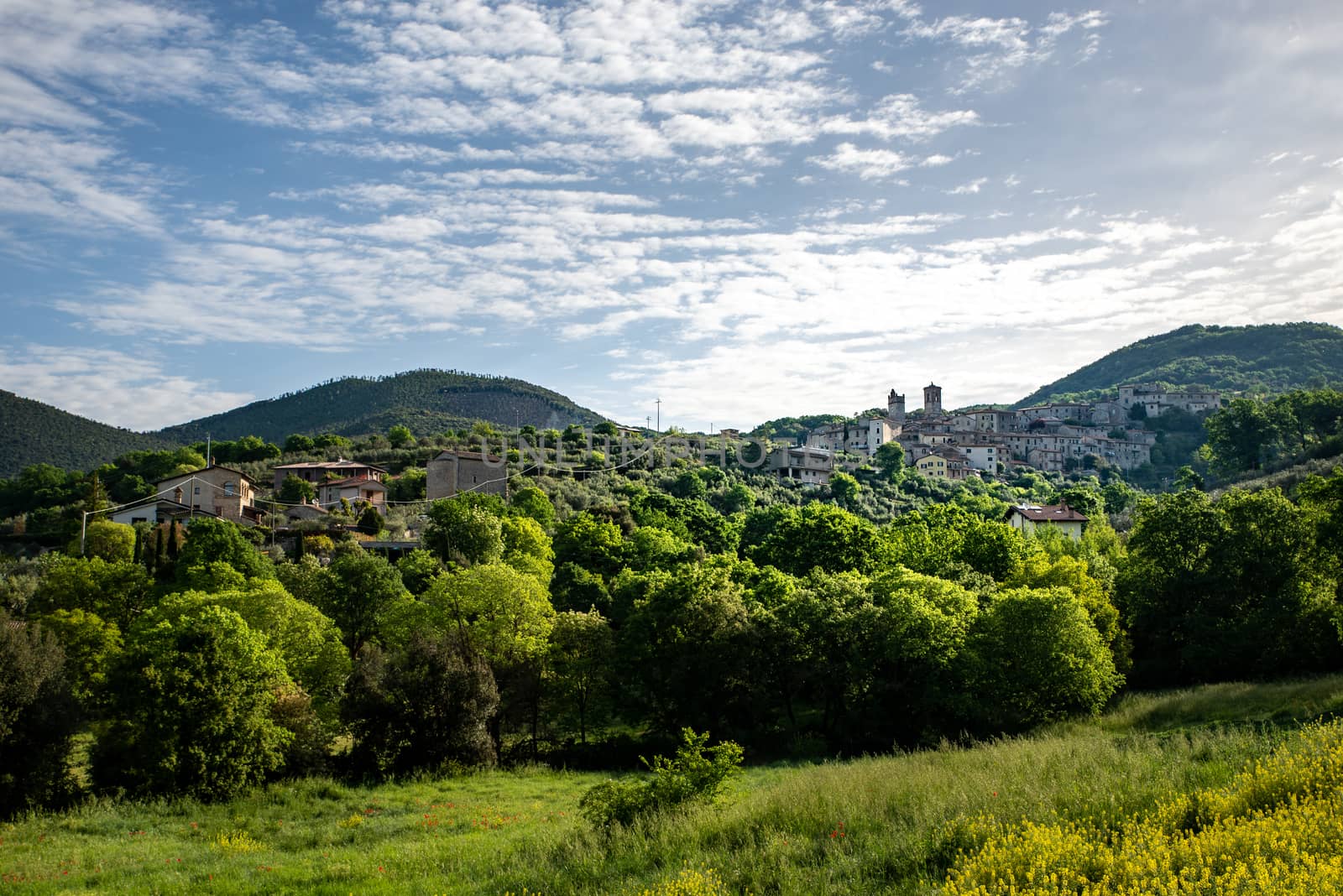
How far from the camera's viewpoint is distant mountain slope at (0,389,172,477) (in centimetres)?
9306

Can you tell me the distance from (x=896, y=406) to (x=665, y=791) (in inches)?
7250

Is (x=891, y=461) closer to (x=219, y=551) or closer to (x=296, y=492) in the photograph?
(x=296, y=492)

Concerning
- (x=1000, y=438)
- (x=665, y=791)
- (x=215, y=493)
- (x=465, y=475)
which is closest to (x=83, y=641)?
(x=665, y=791)

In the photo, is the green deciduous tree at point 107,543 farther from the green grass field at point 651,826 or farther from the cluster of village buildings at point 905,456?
the green grass field at point 651,826

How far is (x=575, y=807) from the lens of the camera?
2217cm

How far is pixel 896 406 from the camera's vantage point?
19250cm

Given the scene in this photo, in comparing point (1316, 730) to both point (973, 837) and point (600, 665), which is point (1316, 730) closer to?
point (973, 837)

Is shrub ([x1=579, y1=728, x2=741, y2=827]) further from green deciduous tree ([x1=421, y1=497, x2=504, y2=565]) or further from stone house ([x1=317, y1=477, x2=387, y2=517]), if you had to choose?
stone house ([x1=317, y1=477, x2=387, y2=517])

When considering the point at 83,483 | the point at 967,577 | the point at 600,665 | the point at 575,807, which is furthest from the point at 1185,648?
the point at 83,483

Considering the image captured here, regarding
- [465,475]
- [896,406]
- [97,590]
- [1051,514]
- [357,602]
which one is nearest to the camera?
[97,590]

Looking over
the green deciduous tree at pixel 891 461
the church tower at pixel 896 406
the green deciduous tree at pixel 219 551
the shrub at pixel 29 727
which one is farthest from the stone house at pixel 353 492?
the church tower at pixel 896 406

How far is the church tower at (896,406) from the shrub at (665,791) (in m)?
177

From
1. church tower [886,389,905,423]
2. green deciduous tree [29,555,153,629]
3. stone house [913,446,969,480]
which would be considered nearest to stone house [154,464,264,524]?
green deciduous tree [29,555,153,629]

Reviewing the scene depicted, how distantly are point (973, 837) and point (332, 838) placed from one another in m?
15.1
